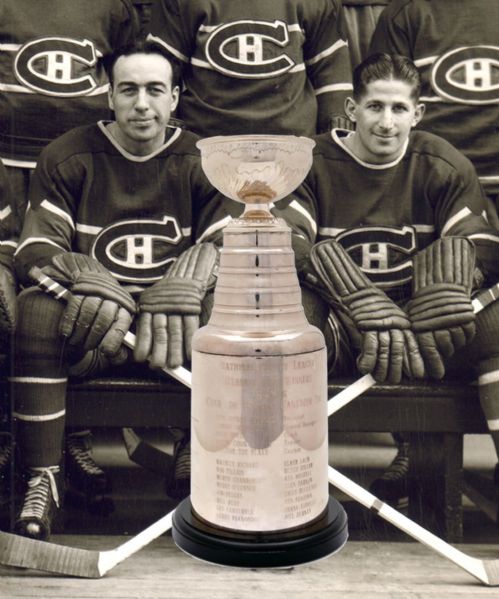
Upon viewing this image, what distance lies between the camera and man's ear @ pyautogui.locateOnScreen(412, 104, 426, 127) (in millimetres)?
1062

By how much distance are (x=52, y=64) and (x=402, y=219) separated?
58 cm

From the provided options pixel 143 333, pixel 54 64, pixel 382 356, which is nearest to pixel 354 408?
pixel 382 356

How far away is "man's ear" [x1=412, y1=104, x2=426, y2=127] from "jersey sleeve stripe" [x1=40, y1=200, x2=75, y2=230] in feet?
1.79

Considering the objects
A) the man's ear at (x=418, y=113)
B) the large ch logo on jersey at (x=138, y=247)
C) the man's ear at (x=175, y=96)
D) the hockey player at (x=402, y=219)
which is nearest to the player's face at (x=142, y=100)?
the man's ear at (x=175, y=96)

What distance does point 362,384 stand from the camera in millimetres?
962

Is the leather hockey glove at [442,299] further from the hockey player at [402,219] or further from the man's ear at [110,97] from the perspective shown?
A: the man's ear at [110,97]

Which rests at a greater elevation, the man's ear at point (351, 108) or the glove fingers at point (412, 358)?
the man's ear at point (351, 108)

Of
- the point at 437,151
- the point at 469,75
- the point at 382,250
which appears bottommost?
the point at 382,250

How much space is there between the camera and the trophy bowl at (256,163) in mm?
532

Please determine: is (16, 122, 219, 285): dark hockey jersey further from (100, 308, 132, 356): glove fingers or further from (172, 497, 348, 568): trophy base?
(172, 497, 348, 568): trophy base

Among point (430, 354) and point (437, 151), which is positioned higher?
point (437, 151)

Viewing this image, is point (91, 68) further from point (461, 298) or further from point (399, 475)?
point (399, 475)

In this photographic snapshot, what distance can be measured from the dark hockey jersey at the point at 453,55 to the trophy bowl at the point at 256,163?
593mm

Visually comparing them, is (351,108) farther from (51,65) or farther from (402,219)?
(51,65)
